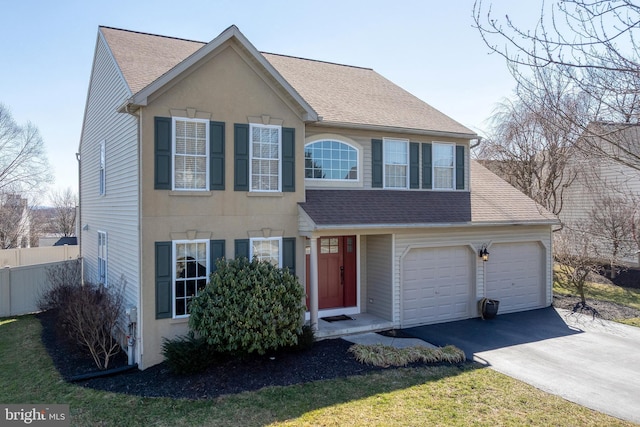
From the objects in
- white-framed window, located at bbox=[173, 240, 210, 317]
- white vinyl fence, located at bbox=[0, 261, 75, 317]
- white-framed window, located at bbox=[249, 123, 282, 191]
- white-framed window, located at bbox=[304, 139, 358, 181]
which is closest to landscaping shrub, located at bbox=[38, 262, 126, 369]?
white-framed window, located at bbox=[173, 240, 210, 317]

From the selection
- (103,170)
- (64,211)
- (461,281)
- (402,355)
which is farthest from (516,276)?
(64,211)

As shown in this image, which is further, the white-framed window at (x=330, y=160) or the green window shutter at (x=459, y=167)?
the green window shutter at (x=459, y=167)

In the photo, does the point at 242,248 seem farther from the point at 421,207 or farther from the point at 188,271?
the point at 421,207

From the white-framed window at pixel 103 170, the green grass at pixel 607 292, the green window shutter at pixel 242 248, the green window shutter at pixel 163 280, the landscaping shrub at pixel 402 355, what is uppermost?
the white-framed window at pixel 103 170

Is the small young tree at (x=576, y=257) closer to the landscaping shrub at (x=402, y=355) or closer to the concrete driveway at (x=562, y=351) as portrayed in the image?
the concrete driveway at (x=562, y=351)

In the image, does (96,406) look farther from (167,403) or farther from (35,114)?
(35,114)

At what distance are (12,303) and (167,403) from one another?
10.7 m

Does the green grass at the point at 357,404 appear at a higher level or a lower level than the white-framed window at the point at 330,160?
lower

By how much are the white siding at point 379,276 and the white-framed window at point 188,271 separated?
4794 millimetres

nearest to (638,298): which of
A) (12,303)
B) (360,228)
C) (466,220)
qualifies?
(466,220)

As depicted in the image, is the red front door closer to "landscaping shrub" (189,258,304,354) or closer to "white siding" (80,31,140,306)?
"landscaping shrub" (189,258,304,354)

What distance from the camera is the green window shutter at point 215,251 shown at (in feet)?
32.0

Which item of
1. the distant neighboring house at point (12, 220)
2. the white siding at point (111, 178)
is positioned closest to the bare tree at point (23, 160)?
the distant neighboring house at point (12, 220)

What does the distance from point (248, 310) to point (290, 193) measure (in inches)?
131
